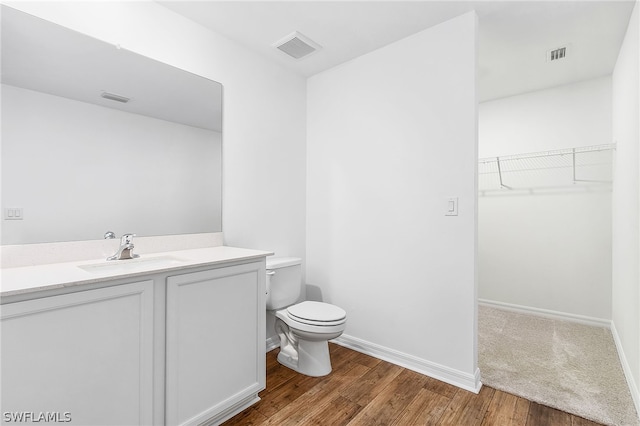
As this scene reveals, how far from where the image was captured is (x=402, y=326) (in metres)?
2.31

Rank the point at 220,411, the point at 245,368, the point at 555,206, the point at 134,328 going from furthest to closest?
1. the point at 555,206
2. the point at 245,368
3. the point at 220,411
4. the point at 134,328

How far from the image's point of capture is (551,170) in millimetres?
3213

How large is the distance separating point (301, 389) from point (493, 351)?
1.54m

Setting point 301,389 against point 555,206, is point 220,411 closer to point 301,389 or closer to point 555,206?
point 301,389

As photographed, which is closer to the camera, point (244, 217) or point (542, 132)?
point (244, 217)

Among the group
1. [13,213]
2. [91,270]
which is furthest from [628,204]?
[13,213]

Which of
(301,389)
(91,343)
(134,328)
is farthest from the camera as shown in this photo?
(301,389)

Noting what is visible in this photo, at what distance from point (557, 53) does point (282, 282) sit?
2.78 meters

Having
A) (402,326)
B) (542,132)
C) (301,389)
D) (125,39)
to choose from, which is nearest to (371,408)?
(301,389)

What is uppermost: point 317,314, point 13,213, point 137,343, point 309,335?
point 13,213

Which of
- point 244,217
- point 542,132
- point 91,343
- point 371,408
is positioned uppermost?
point 542,132

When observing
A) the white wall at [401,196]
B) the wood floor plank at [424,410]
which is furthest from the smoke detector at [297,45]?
the wood floor plank at [424,410]

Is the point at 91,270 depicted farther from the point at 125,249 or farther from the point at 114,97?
the point at 114,97

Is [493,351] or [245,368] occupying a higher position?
[245,368]
